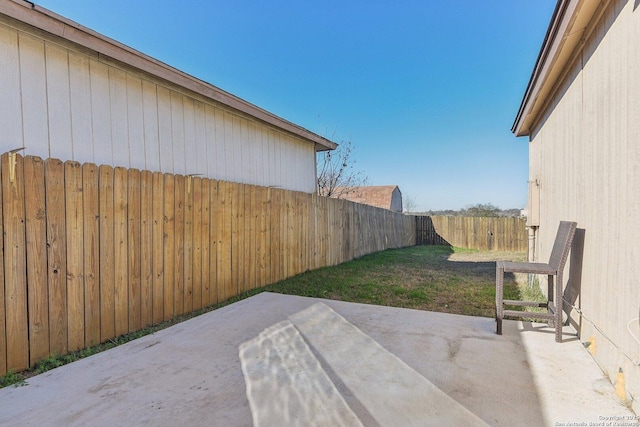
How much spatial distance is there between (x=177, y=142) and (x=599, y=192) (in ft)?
14.6

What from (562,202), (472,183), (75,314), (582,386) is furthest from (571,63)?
(472,183)

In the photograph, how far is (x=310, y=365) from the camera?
2.28 metres

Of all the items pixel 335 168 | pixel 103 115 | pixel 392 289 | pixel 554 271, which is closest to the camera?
pixel 554 271

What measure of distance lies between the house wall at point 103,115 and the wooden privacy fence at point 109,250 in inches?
18.7

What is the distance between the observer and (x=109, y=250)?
288 centimetres

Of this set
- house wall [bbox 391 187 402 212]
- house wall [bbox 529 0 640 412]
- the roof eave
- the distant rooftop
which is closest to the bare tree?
the distant rooftop

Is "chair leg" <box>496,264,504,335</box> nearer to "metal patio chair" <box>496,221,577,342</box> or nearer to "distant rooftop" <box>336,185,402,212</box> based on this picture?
"metal patio chair" <box>496,221,577,342</box>

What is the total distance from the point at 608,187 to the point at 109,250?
4.02 m

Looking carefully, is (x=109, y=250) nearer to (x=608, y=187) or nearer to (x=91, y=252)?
(x=91, y=252)

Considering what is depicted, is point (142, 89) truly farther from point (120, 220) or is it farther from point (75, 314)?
point (75, 314)

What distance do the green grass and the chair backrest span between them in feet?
4.07

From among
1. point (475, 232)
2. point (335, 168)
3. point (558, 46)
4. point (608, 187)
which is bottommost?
point (475, 232)

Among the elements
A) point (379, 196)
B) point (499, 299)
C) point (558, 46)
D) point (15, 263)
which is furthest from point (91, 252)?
point (379, 196)

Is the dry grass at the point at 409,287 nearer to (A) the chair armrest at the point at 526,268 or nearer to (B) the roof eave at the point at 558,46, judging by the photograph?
(A) the chair armrest at the point at 526,268
